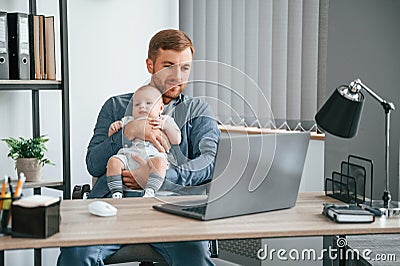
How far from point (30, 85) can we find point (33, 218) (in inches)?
65.5

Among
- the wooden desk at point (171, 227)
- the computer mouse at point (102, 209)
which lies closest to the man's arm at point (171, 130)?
the wooden desk at point (171, 227)

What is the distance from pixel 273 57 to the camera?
3682 mm

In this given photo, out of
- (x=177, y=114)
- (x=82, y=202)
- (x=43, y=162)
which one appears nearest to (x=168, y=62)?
(x=177, y=114)

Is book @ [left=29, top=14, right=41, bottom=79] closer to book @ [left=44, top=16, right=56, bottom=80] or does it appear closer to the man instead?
book @ [left=44, top=16, right=56, bottom=80]

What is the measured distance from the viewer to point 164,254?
247 cm

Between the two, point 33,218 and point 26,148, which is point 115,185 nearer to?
point 33,218

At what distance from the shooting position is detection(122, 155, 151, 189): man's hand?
2428 millimetres

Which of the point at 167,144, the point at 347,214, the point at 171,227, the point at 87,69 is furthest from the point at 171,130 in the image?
the point at 87,69

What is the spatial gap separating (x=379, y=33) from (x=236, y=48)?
1.16m

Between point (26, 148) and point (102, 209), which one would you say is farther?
point (26, 148)

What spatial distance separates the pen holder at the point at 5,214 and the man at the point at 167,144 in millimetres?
528

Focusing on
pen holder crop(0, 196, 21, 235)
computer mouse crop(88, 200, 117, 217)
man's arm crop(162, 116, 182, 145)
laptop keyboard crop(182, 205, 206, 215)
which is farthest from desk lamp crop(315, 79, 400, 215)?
pen holder crop(0, 196, 21, 235)

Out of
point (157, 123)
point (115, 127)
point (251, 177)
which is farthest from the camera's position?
point (115, 127)

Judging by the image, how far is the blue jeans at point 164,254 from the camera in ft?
7.50
